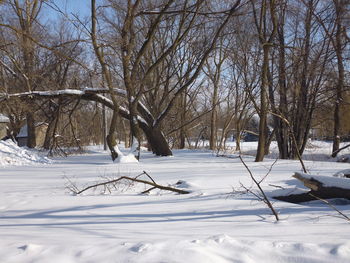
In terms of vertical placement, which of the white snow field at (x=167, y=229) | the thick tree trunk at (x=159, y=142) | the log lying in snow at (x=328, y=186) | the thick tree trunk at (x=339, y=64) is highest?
the thick tree trunk at (x=339, y=64)

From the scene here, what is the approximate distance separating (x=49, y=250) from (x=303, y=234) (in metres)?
2.14

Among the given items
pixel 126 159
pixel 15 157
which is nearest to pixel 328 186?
pixel 126 159

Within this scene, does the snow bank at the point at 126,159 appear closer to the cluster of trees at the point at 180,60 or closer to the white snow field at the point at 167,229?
the cluster of trees at the point at 180,60

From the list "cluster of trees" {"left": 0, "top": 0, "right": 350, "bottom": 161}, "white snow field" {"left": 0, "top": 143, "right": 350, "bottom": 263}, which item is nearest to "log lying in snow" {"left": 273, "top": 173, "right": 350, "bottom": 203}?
"white snow field" {"left": 0, "top": 143, "right": 350, "bottom": 263}

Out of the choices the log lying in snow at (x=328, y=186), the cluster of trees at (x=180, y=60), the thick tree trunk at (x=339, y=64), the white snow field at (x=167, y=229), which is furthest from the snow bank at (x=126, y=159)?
the thick tree trunk at (x=339, y=64)

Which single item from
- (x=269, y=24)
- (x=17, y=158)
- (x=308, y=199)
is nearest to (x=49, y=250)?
(x=308, y=199)

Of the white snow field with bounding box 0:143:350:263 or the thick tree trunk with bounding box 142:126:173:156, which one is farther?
the thick tree trunk with bounding box 142:126:173:156

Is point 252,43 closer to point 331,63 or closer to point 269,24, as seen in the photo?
point 269,24

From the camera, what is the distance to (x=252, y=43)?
50.1 ft

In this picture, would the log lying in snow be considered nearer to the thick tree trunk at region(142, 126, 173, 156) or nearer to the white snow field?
the white snow field

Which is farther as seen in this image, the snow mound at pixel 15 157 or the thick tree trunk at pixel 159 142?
the thick tree trunk at pixel 159 142

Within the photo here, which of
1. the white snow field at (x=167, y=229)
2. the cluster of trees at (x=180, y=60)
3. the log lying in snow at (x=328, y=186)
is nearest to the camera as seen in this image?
the white snow field at (x=167, y=229)

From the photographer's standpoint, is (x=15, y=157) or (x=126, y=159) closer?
(x=126, y=159)

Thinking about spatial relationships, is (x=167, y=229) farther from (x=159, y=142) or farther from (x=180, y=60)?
(x=180, y=60)
